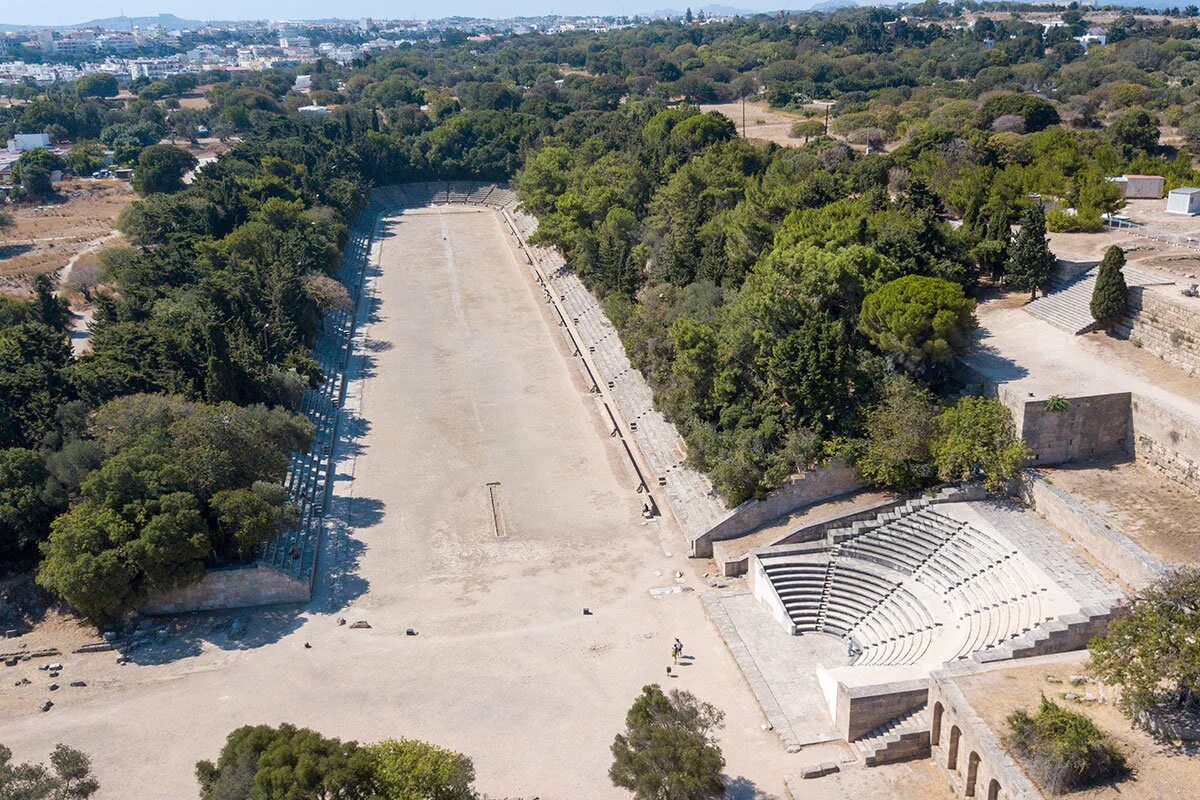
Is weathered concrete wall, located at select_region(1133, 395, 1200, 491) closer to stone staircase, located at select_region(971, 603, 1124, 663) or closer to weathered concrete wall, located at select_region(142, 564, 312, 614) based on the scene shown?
stone staircase, located at select_region(971, 603, 1124, 663)

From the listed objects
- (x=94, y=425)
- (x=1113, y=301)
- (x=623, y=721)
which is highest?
(x=1113, y=301)

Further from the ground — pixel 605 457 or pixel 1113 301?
pixel 1113 301

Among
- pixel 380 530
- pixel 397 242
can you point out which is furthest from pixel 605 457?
pixel 397 242

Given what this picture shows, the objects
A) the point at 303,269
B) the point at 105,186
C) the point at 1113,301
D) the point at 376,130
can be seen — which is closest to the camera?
the point at 1113,301

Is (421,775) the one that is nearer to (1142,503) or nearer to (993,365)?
(1142,503)

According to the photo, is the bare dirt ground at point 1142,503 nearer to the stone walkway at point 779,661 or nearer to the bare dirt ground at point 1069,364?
the bare dirt ground at point 1069,364

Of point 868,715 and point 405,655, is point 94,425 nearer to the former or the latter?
point 405,655

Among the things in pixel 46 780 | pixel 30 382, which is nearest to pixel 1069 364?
pixel 46 780
